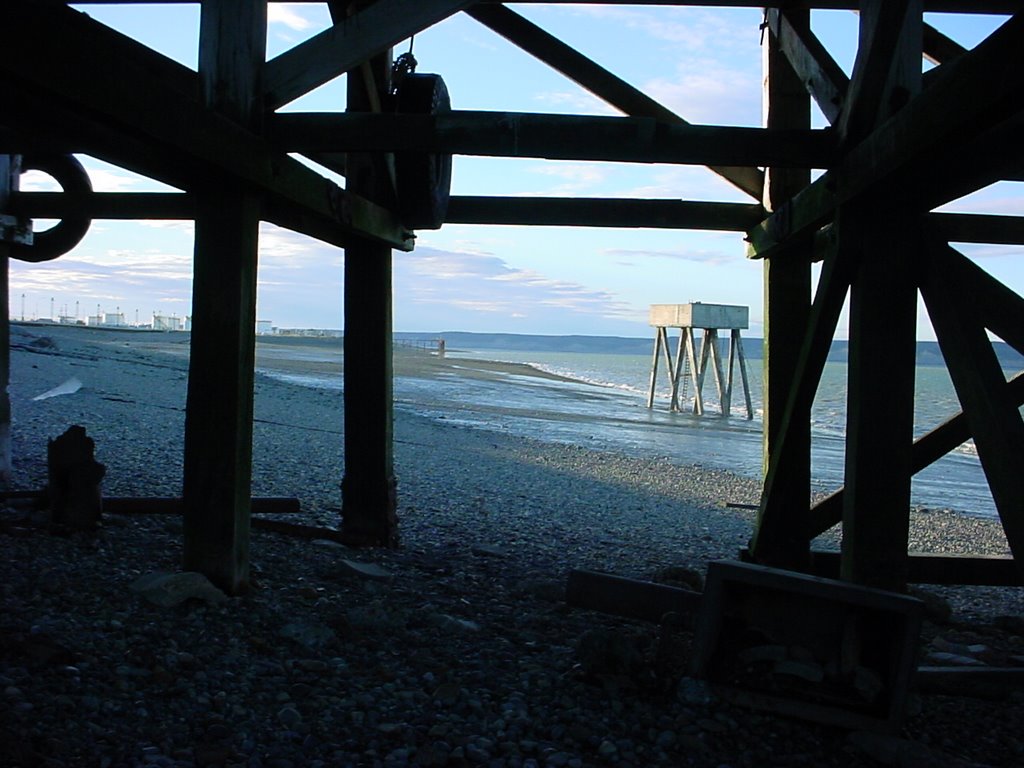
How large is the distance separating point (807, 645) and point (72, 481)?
327cm

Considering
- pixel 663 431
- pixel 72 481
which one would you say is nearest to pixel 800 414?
pixel 72 481

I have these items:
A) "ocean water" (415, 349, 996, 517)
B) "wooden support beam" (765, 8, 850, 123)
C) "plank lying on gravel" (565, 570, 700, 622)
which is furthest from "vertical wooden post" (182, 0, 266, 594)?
"ocean water" (415, 349, 996, 517)

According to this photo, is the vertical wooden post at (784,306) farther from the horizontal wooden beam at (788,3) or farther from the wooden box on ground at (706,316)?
the wooden box on ground at (706,316)

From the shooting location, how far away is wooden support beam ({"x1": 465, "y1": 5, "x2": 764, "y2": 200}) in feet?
16.5

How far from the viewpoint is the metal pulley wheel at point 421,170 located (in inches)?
182

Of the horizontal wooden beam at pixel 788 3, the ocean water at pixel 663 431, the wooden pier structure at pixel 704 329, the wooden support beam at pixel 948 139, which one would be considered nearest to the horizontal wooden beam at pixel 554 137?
the wooden support beam at pixel 948 139

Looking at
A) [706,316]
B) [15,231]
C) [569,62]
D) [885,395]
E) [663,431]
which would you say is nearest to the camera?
[885,395]

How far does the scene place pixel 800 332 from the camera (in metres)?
5.03

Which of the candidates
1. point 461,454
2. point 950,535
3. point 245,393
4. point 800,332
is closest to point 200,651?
point 245,393

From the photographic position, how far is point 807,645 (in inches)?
121

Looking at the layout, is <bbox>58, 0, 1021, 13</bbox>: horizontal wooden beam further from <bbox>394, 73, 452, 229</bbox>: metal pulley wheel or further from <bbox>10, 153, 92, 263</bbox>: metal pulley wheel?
<bbox>10, 153, 92, 263</bbox>: metal pulley wheel

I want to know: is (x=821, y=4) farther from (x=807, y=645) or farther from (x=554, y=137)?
(x=807, y=645)

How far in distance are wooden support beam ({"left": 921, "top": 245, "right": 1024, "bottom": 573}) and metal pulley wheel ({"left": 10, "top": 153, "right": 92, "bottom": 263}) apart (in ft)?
14.7

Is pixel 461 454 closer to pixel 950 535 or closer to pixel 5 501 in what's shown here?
pixel 950 535
